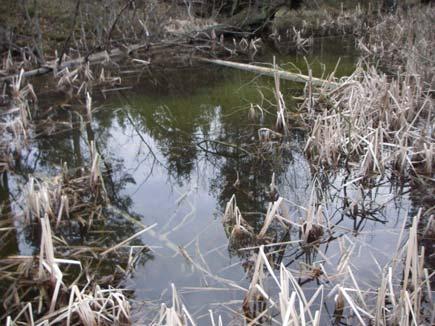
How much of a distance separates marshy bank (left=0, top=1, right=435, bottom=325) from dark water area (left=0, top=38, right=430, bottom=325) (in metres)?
0.02

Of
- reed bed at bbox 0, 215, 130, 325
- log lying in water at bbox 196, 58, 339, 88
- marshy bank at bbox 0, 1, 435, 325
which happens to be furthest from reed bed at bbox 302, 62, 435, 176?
reed bed at bbox 0, 215, 130, 325

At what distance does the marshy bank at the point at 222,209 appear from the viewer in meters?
2.67

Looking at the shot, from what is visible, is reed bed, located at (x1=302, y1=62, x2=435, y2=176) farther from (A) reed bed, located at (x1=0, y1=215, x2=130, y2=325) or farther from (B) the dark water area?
(A) reed bed, located at (x1=0, y1=215, x2=130, y2=325)

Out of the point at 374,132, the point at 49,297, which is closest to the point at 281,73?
the point at 374,132

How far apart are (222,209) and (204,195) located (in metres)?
0.38

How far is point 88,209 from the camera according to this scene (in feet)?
13.3

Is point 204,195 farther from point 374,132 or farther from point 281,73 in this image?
point 281,73

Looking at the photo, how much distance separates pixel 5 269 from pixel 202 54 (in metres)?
10.2

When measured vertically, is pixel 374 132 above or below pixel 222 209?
above

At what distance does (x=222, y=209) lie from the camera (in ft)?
13.5

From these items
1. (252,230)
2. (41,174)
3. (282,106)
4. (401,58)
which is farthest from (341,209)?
(401,58)

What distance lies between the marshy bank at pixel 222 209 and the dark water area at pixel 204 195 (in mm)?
15

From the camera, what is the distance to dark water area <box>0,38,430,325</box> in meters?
3.11

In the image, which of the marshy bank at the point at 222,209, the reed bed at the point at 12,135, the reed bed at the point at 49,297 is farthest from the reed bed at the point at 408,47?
the reed bed at the point at 12,135
